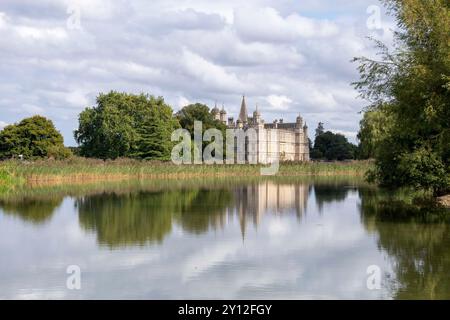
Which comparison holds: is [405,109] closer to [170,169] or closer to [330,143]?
[170,169]

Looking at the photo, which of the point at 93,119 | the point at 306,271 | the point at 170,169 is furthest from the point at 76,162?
the point at 306,271

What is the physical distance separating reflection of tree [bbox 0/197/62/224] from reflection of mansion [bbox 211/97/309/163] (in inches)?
3116

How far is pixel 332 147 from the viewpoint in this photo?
122m

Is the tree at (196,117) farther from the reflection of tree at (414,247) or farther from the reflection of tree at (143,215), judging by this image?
the reflection of tree at (414,247)

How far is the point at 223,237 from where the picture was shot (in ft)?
51.9

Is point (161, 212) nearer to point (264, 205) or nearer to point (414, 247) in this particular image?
point (264, 205)

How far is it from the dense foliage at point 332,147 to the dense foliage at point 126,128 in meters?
57.2

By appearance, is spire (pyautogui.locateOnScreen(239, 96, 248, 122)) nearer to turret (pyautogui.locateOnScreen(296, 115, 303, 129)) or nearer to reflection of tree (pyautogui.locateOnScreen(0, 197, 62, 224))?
turret (pyautogui.locateOnScreen(296, 115, 303, 129))

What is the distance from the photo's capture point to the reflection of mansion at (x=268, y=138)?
116m

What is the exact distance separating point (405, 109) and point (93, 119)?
171ft

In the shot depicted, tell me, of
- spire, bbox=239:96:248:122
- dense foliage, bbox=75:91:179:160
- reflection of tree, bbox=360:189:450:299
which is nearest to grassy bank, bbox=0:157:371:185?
dense foliage, bbox=75:91:179:160

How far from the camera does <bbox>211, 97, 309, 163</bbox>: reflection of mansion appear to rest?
116375mm

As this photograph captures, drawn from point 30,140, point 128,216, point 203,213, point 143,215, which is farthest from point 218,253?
point 30,140

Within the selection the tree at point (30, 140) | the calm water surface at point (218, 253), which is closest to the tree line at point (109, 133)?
the tree at point (30, 140)
